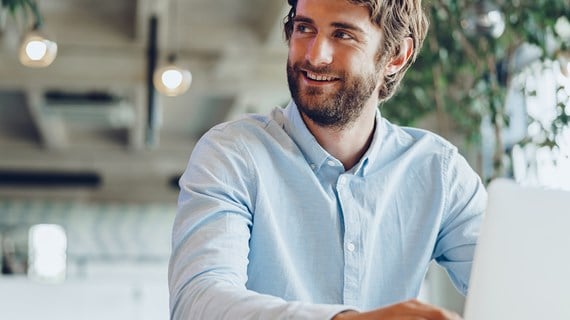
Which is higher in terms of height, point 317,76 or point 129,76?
point 317,76

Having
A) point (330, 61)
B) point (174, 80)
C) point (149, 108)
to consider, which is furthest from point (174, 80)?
point (330, 61)

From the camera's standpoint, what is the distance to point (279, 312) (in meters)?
0.99

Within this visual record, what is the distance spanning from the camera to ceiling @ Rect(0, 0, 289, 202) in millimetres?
7098

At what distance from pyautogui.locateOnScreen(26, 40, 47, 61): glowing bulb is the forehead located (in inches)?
187

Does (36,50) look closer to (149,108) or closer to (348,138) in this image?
(149,108)

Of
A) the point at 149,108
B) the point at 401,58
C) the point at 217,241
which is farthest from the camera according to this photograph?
the point at 149,108

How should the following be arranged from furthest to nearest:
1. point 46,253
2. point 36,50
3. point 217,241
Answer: point 46,253
point 36,50
point 217,241

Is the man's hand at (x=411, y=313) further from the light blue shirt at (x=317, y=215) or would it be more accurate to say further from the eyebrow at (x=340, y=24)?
the eyebrow at (x=340, y=24)

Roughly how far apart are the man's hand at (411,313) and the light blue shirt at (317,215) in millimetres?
290

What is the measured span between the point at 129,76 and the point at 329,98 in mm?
6510

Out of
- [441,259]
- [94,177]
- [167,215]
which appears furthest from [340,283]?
[167,215]

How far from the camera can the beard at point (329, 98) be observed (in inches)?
55.5

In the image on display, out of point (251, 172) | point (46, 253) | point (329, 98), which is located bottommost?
point (46, 253)

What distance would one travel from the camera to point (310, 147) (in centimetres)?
146
